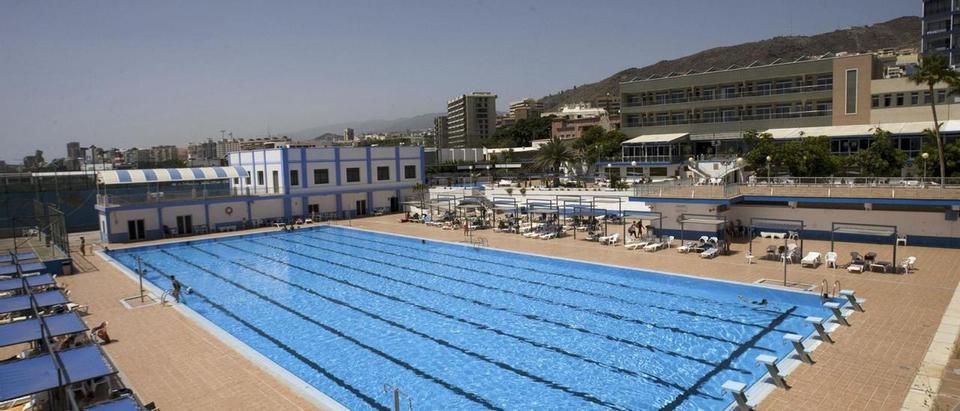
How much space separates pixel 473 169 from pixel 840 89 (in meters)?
41.0

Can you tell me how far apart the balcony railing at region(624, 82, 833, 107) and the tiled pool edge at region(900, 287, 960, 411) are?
38.5 meters

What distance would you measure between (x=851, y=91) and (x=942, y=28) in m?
37.3

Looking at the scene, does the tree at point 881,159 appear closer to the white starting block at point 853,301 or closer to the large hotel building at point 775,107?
the large hotel building at point 775,107

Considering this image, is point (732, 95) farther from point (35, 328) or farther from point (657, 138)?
point (35, 328)

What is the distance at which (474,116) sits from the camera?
180625 millimetres

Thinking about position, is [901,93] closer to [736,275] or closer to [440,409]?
[736,275]

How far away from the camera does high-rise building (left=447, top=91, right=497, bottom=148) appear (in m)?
178

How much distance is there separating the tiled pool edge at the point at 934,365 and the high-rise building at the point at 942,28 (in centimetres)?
7083

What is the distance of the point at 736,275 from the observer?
1805cm

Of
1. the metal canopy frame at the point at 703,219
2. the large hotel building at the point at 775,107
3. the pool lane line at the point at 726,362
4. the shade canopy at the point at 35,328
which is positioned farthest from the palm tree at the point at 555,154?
the shade canopy at the point at 35,328

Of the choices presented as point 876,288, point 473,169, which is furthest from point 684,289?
point 473,169

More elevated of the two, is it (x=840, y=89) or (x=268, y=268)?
(x=840, y=89)

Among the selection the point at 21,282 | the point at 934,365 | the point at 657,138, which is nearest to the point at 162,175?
the point at 21,282

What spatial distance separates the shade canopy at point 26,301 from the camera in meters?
12.6
